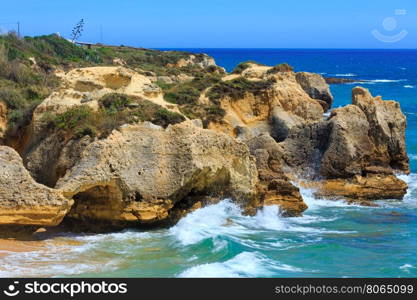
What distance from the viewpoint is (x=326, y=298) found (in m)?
10.1

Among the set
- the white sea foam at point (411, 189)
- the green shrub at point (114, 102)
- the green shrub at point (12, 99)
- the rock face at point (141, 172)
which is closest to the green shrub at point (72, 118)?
the green shrub at point (114, 102)

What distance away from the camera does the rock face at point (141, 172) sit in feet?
47.5

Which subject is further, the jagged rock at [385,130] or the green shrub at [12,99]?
the jagged rock at [385,130]

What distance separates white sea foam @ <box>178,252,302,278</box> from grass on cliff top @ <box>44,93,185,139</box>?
4.45 m

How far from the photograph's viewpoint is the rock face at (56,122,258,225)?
14492 mm

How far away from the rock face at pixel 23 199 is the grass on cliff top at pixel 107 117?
232cm

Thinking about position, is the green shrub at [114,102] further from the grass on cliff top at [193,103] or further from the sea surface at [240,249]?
the grass on cliff top at [193,103]

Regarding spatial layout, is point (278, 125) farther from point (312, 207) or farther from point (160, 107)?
point (160, 107)

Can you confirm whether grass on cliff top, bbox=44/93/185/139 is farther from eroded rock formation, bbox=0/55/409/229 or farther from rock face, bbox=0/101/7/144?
rock face, bbox=0/101/7/144

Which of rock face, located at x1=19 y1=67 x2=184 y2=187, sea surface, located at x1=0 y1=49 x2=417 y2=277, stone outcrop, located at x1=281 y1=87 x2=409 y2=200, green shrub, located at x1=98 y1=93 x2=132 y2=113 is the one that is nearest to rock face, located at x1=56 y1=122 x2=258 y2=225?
sea surface, located at x1=0 y1=49 x2=417 y2=277

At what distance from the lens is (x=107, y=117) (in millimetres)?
16297

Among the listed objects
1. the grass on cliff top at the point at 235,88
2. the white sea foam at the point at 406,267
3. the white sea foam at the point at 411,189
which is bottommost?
the white sea foam at the point at 411,189

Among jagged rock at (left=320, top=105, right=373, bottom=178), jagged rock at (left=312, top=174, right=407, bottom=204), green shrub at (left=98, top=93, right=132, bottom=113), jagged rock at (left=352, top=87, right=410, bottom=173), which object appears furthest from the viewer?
jagged rock at (left=352, top=87, right=410, bottom=173)

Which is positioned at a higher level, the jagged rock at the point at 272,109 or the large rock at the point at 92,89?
the large rock at the point at 92,89
